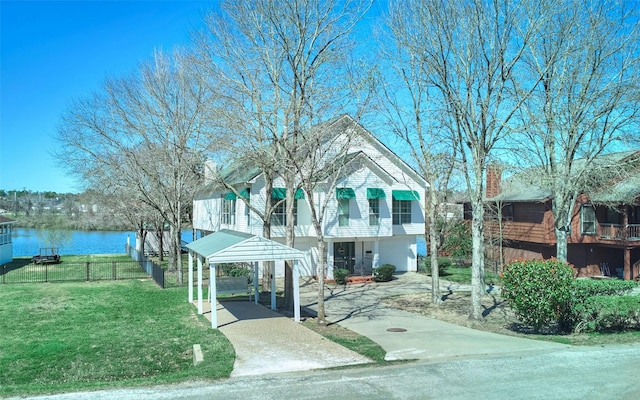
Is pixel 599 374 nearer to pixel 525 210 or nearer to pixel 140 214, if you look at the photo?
pixel 525 210

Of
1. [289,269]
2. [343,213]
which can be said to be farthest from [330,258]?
[289,269]

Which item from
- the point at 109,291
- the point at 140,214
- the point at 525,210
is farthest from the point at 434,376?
the point at 140,214

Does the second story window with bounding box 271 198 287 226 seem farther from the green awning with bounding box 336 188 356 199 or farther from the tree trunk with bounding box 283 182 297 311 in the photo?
the tree trunk with bounding box 283 182 297 311

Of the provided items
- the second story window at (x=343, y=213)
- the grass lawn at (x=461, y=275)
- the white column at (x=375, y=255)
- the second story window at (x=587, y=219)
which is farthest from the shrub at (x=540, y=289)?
the second story window at (x=587, y=219)

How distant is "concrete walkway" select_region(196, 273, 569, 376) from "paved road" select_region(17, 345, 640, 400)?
75 centimetres

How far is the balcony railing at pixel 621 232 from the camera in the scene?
101ft

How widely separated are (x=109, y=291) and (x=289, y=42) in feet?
45.3

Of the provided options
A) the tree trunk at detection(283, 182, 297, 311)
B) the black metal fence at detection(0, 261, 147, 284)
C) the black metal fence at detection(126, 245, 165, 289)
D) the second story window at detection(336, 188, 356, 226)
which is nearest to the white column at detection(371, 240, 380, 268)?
the second story window at detection(336, 188, 356, 226)

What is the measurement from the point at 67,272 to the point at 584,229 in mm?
31851

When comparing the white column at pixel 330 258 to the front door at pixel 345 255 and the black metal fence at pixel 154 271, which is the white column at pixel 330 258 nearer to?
the front door at pixel 345 255

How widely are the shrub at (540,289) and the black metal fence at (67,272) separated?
2064 cm

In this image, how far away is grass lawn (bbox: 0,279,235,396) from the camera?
10.4 metres

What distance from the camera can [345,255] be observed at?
31406mm

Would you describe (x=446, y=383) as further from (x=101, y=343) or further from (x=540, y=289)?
(x=101, y=343)
